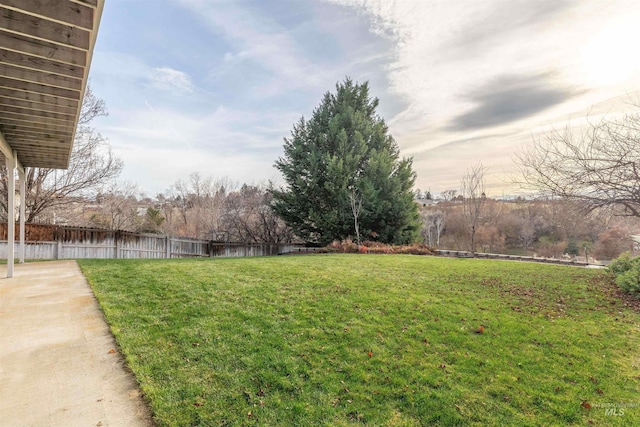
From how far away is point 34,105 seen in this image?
4523mm

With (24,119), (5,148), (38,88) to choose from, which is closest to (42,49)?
(38,88)

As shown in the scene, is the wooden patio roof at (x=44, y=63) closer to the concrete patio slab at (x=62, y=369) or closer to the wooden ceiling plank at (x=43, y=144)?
the wooden ceiling plank at (x=43, y=144)

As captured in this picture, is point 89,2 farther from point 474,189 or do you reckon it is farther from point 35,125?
point 474,189

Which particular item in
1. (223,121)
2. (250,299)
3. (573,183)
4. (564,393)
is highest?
(223,121)

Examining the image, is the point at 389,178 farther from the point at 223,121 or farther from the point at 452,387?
the point at 452,387

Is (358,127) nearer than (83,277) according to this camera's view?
No

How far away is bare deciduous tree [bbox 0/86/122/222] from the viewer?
13.1 metres

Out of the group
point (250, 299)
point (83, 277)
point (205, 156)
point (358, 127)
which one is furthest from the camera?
point (205, 156)

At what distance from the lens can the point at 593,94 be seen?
8023 mm

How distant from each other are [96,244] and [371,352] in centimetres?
1170

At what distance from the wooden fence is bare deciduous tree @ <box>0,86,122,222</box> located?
3.70 metres

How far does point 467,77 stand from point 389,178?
721 cm

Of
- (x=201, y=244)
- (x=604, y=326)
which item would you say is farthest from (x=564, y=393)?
(x=201, y=244)

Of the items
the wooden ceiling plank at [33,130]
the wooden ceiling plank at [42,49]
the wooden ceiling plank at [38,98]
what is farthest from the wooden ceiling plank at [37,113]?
the wooden ceiling plank at [42,49]
